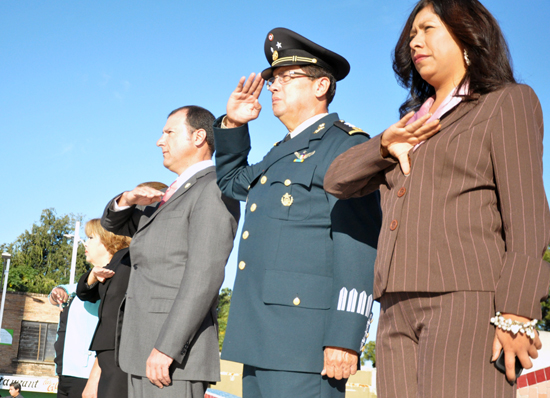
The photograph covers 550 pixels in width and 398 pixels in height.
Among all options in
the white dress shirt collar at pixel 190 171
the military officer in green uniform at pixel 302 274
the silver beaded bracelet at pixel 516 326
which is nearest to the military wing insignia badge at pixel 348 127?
the military officer in green uniform at pixel 302 274

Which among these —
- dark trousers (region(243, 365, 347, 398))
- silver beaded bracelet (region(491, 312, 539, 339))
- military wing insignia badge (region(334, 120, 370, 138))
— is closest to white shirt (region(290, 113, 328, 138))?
military wing insignia badge (region(334, 120, 370, 138))

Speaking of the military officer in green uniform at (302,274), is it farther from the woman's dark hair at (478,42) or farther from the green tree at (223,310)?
the green tree at (223,310)

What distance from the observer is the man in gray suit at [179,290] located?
3.05 meters

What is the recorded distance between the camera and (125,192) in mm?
4039

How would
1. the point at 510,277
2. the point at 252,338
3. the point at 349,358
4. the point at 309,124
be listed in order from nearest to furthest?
the point at 510,277 < the point at 349,358 < the point at 252,338 < the point at 309,124

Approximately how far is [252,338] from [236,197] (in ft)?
3.13

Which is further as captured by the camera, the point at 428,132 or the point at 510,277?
the point at 428,132

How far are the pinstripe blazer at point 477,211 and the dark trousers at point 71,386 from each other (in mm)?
3904

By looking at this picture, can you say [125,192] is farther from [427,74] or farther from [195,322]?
[427,74]

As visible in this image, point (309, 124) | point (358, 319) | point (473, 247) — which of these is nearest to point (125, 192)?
point (309, 124)

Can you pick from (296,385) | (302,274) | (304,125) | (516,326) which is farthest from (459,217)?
(304,125)

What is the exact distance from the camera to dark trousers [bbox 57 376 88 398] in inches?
195

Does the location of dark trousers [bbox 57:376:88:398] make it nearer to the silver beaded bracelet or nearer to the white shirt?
the white shirt

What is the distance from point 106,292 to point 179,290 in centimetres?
148
